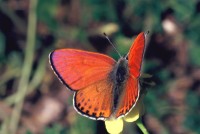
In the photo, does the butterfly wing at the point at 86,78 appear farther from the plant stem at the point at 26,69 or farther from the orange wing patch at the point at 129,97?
the plant stem at the point at 26,69

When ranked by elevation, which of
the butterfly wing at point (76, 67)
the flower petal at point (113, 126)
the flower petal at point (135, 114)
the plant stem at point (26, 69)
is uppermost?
the butterfly wing at point (76, 67)

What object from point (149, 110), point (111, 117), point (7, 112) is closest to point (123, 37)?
point (149, 110)

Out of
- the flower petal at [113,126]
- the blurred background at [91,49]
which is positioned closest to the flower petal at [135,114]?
the flower petal at [113,126]

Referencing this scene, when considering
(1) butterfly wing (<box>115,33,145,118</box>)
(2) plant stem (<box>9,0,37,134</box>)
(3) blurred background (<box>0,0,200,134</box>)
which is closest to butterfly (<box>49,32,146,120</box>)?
(1) butterfly wing (<box>115,33,145,118</box>)

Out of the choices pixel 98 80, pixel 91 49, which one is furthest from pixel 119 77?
pixel 91 49

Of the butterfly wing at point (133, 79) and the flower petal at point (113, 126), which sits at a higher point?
the butterfly wing at point (133, 79)

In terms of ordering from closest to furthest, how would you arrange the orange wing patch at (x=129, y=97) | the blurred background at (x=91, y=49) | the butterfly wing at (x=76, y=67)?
the orange wing patch at (x=129, y=97) → the butterfly wing at (x=76, y=67) → the blurred background at (x=91, y=49)

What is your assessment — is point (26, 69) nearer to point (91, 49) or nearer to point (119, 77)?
point (91, 49)

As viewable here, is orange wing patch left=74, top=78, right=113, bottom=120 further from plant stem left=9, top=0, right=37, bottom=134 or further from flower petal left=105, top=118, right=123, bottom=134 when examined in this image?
plant stem left=9, top=0, right=37, bottom=134
